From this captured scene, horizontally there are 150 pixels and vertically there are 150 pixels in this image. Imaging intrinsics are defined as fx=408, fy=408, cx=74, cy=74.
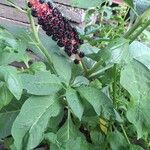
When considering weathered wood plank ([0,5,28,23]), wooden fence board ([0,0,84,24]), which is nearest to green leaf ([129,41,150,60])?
wooden fence board ([0,0,84,24])

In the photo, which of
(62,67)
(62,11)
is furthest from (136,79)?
(62,11)

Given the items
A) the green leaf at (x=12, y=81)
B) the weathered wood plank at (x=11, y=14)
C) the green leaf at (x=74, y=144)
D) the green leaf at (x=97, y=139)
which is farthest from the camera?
the weathered wood plank at (x=11, y=14)

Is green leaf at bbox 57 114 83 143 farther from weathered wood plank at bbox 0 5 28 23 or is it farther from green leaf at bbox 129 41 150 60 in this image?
weathered wood plank at bbox 0 5 28 23

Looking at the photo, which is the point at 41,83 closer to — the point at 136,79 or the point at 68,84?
the point at 68,84

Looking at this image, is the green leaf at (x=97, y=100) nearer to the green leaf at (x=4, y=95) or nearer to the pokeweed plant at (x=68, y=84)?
the pokeweed plant at (x=68, y=84)

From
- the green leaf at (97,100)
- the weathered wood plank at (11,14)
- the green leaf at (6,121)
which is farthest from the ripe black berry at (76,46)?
the weathered wood plank at (11,14)

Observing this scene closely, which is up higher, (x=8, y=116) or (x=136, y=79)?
(x=136, y=79)

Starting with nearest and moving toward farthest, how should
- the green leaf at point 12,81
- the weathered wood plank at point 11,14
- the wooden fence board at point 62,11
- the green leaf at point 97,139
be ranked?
the green leaf at point 12,81 → the green leaf at point 97,139 → the wooden fence board at point 62,11 → the weathered wood plank at point 11,14
